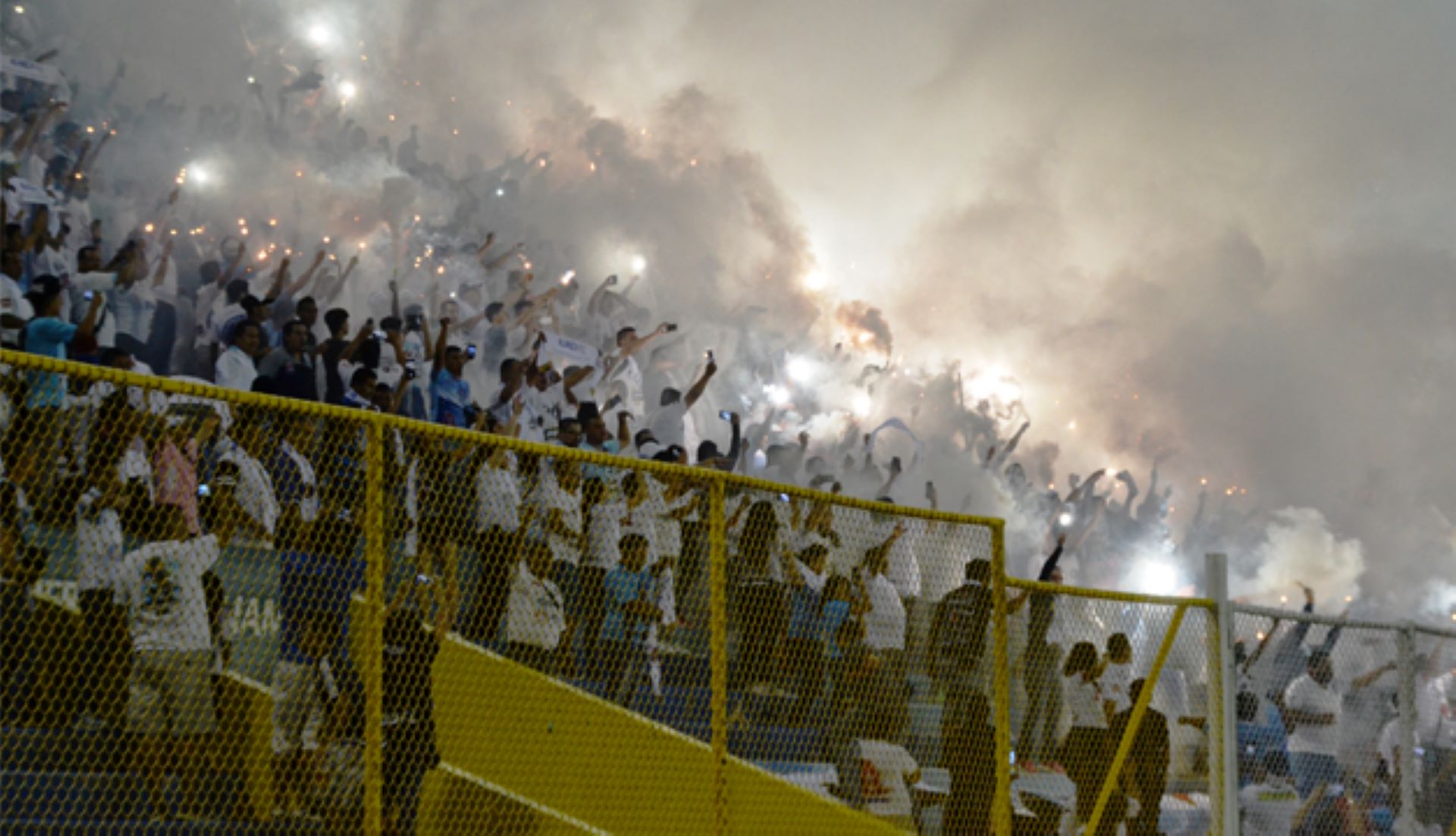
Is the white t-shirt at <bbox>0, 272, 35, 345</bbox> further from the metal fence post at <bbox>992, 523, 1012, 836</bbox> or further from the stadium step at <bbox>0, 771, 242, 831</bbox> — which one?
the metal fence post at <bbox>992, 523, 1012, 836</bbox>

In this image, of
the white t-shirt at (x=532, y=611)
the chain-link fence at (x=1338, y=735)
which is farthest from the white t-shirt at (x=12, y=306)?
the chain-link fence at (x=1338, y=735)

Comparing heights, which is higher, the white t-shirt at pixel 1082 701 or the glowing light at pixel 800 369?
the glowing light at pixel 800 369

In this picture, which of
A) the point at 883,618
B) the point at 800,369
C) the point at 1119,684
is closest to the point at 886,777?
the point at 883,618

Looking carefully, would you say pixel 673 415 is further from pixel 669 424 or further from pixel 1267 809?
pixel 1267 809

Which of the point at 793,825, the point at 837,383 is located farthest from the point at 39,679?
the point at 837,383

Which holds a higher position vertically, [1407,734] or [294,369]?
[294,369]

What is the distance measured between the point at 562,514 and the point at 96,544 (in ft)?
6.30

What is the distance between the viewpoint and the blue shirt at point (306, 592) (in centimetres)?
480

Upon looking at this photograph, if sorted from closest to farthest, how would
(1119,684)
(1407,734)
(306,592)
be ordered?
(306,592) → (1119,684) → (1407,734)

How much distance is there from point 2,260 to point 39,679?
19.4ft

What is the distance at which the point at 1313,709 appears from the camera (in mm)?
8203

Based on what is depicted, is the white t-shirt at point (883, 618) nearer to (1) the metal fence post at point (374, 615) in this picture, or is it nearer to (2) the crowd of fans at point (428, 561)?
(2) the crowd of fans at point (428, 561)

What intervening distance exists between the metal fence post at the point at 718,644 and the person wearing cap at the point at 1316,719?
444cm

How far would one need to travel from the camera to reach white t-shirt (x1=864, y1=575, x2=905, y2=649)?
6.29 metres
